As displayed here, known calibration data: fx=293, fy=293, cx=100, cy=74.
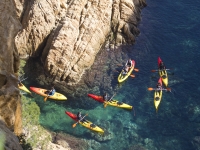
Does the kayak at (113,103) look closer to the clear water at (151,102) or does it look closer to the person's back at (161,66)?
the clear water at (151,102)

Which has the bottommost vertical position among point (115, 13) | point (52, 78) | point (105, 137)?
point (105, 137)

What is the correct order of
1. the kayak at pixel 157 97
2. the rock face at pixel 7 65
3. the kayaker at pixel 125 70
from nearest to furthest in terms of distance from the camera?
the rock face at pixel 7 65 < the kayak at pixel 157 97 < the kayaker at pixel 125 70

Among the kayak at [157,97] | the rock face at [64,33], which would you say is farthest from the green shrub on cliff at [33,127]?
the kayak at [157,97]

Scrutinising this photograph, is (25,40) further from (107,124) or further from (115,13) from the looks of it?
(107,124)

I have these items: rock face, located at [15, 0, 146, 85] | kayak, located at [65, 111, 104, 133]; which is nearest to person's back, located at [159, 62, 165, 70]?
rock face, located at [15, 0, 146, 85]

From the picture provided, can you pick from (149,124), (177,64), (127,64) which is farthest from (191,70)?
(149,124)
